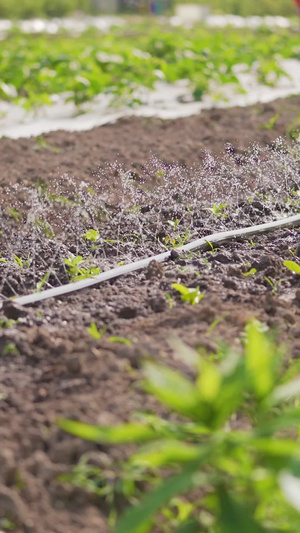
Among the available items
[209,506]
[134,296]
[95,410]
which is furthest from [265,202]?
[209,506]

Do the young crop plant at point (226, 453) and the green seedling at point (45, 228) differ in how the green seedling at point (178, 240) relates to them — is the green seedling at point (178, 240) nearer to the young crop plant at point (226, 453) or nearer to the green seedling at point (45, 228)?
the green seedling at point (45, 228)

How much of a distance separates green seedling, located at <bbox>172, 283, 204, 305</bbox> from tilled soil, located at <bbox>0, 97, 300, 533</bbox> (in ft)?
0.09

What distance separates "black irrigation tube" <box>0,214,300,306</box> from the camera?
114 inches

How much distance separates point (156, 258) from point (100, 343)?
0.93 meters

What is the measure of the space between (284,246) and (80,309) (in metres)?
1.05

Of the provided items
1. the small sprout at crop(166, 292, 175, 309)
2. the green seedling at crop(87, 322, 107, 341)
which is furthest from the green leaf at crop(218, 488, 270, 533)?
the small sprout at crop(166, 292, 175, 309)

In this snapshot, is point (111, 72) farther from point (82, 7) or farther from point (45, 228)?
point (82, 7)

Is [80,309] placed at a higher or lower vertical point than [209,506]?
lower

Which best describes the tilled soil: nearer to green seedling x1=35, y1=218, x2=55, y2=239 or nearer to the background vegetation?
green seedling x1=35, y1=218, x2=55, y2=239

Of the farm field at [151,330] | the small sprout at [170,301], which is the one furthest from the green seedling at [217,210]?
the small sprout at [170,301]

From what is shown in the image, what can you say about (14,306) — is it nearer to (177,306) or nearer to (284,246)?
(177,306)

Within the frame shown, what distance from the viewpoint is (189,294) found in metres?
2.74

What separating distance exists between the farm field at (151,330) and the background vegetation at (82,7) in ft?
58.2

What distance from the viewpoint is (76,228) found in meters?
3.73
